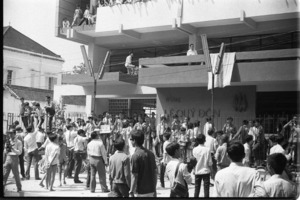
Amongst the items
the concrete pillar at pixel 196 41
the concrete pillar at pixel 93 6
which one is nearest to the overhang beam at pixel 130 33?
the concrete pillar at pixel 196 41

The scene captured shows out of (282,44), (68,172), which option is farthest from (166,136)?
(282,44)

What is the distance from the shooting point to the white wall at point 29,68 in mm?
23500

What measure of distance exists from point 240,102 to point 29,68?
51.7 ft

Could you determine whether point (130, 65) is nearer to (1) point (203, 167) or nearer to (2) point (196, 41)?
(2) point (196, 41)

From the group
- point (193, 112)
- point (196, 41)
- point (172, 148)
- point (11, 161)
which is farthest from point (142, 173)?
point (196, 41)

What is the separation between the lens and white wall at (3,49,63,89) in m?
23.5

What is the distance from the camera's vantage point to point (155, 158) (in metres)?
8.12

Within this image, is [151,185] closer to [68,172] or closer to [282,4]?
[68,172]

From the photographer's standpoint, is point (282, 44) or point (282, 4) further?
point (282, 44)

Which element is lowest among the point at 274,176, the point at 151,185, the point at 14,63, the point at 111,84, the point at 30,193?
the point at 30,193

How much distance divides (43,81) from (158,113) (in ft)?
44.5

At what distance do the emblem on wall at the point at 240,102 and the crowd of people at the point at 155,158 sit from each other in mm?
3389

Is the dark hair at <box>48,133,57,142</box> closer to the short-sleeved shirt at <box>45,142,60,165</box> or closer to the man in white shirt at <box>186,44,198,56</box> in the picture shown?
the short-sleeved shirt at <box>45,142,60,165</box>

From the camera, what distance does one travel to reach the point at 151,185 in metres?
5.24
